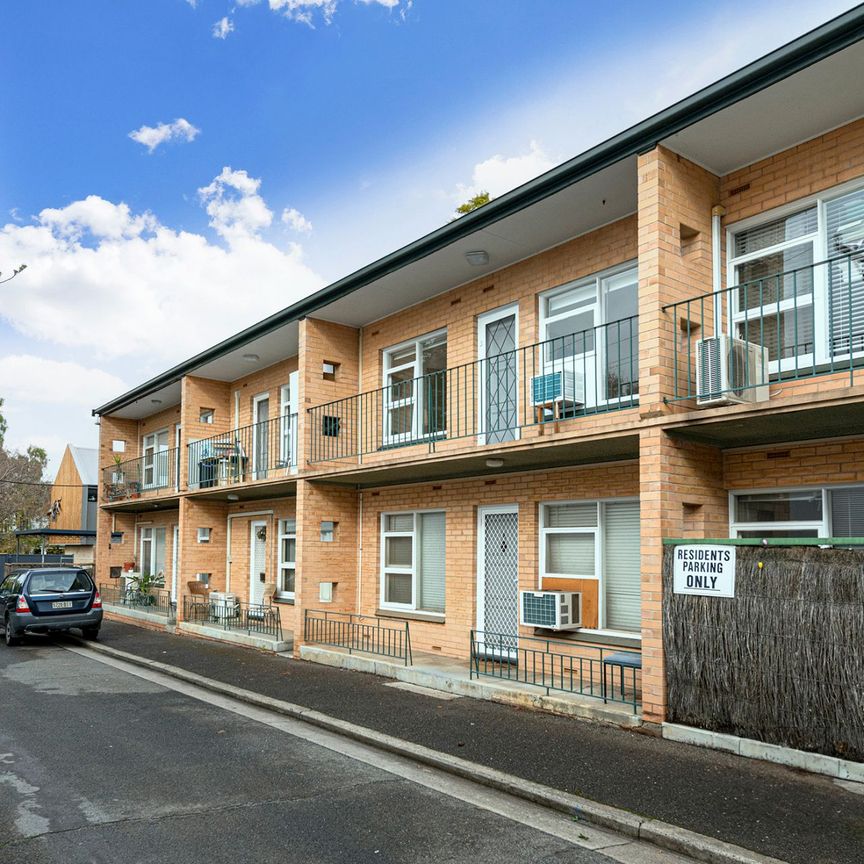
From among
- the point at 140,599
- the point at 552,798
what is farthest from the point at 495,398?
the point at 140,599

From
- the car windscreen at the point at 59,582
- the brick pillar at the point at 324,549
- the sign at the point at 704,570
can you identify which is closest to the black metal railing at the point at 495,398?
the brick pillar at the point at 324,549

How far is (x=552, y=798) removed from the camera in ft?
19.9

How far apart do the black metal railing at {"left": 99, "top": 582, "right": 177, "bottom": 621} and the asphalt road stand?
34.4ft

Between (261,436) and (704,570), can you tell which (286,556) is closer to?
(261,436)

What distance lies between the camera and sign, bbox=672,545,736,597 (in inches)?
287

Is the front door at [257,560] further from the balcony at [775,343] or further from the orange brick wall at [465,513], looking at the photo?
the balcony at [775,343]

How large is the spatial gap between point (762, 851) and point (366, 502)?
393 inches

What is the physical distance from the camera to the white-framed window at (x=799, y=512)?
792 centimetres

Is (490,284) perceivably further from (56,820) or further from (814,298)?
(56,820)

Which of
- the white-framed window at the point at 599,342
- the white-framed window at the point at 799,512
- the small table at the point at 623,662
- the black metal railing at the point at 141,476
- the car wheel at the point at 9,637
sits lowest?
the car wheel at the point at 9,637

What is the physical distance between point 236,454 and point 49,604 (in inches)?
192

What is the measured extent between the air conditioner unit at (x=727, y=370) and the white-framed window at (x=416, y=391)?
208 inches

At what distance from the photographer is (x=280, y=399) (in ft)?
58.5

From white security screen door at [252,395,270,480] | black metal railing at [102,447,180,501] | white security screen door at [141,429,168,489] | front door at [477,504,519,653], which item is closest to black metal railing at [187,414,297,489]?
white security screen door at [252,395,270,480]
